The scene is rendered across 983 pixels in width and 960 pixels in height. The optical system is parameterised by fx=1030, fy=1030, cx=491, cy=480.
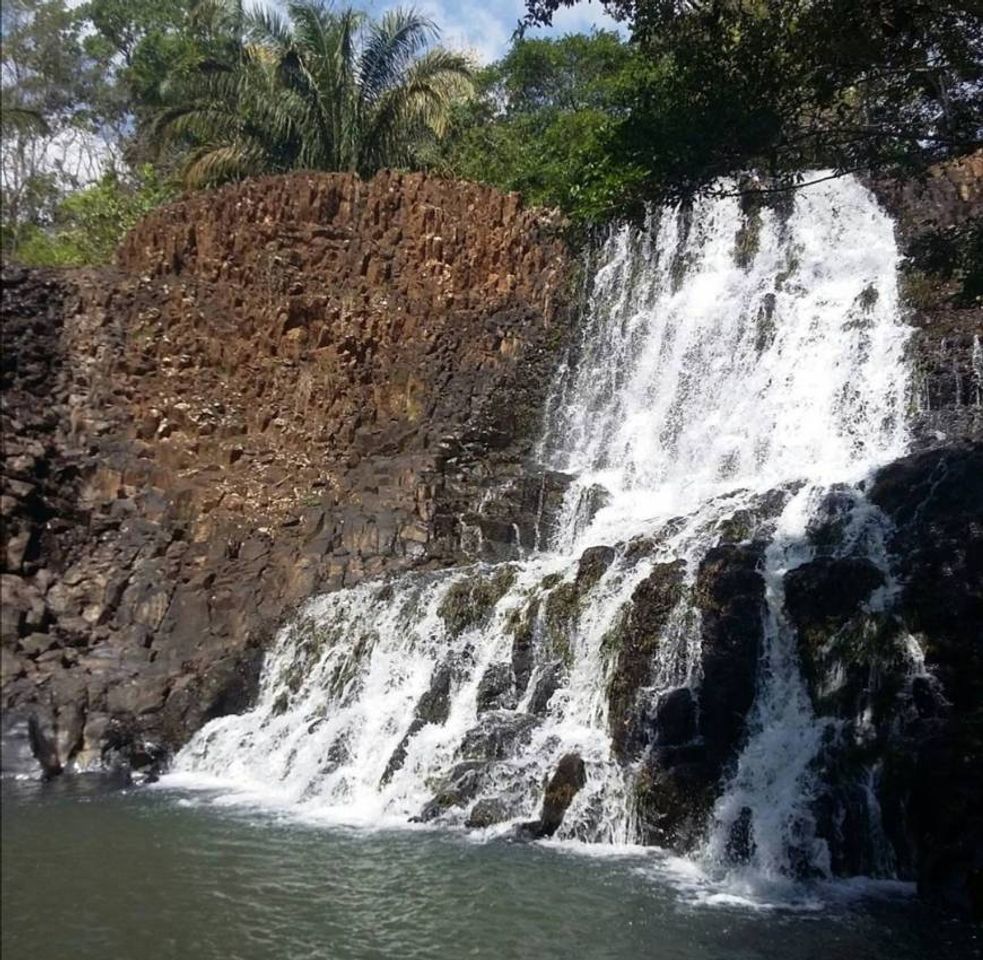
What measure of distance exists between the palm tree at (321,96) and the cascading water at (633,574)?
18.6ft

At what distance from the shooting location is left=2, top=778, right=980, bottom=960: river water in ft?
8.21

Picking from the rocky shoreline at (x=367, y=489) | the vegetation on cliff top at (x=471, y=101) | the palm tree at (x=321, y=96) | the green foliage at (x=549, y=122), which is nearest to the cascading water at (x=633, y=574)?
the rocky shoreline at (x=367, y=489)

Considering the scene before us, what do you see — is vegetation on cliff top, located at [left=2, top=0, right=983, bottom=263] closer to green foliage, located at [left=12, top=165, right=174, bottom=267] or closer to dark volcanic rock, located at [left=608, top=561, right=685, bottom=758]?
green foliage, located at [left=12, top=165, right=174, bottom=267]

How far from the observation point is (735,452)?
15250 mm

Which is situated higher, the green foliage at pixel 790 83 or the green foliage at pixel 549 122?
the green foliage at pixel 549 122

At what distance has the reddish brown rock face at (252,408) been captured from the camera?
12305 millimetres

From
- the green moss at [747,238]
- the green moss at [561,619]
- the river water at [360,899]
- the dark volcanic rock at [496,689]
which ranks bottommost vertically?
the river water at [360,899]

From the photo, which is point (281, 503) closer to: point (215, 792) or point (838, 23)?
point (215, 792)

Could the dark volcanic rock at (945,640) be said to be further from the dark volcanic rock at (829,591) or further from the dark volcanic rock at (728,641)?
the dark volcanic rock at (728,641)

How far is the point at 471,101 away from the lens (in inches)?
1000

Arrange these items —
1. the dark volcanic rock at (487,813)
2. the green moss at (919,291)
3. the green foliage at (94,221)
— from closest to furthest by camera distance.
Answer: the dark volcanic rock at (487,813) < the green moss at (919,291) < the green foliage at (94,221)

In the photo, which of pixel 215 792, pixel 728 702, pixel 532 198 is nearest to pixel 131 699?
pixel 215 792

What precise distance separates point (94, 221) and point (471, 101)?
30.9 feet

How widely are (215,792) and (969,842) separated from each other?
20.9 ft
